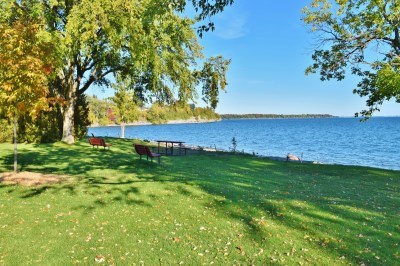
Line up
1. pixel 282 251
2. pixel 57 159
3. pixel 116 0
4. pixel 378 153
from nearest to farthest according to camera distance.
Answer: pixel 282 251 < pixel 57 159 < pixel 116 0 < pixel 378 153

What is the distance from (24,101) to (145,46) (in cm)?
1113

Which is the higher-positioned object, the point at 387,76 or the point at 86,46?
the point at 86,46

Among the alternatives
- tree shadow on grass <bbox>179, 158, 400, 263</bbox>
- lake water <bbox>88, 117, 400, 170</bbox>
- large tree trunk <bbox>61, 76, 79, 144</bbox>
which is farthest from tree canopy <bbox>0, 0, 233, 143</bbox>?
lake water <bbox>88, 117, 400, 170</bbox>

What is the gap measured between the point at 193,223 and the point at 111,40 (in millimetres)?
16198

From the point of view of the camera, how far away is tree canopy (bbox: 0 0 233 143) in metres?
19.9

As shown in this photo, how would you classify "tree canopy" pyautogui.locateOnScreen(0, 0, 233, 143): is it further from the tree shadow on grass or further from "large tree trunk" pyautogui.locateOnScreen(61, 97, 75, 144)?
the tree shadow on grass

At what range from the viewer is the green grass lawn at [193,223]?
5.95m

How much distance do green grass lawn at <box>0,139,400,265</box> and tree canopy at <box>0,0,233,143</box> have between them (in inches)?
413

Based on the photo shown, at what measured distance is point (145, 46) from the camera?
70.8ft

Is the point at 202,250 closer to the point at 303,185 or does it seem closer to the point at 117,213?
the point at 117,213

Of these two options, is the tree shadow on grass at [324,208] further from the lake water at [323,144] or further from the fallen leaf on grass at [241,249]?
the lake water at [323,144]

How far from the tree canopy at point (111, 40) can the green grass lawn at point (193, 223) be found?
413 inches

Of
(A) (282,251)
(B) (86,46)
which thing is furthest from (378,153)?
(A) (282,251)

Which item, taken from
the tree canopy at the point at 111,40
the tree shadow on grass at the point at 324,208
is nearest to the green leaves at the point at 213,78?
the tree canopy at the point at 111,40
